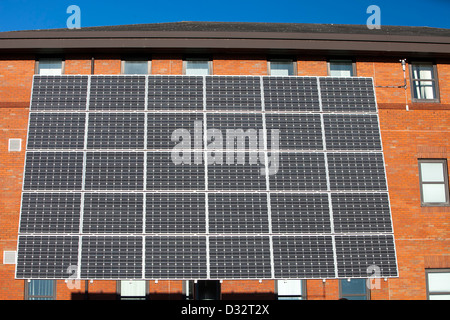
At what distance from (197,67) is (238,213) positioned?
6.21 meters

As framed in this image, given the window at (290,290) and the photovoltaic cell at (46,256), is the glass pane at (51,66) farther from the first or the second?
the window at (290,290)

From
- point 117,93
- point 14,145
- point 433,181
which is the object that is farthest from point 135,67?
point 433,181

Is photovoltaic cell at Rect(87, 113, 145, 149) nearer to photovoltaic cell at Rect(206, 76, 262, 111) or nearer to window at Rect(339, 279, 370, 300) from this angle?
photovoltaic cell at Rect(206, 76, 262, 111)

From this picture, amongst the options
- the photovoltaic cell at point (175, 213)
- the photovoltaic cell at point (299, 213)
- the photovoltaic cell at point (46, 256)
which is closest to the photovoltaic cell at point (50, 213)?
the photovoltaic cell at point (46, 256)

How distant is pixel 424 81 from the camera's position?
49.2 ft

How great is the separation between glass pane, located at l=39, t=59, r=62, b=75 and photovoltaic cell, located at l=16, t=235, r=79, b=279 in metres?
6.48

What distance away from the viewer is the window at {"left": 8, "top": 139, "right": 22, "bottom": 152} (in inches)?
545

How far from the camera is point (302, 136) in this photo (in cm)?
1105

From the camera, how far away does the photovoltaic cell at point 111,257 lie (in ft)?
32.1

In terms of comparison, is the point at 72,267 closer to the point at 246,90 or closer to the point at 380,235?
the point at 246,90

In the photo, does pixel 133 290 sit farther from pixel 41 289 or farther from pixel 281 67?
pixel 281 67

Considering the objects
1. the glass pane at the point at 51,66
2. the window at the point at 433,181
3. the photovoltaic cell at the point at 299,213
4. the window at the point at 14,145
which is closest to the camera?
the photovoltaic cell at the point at 299,213

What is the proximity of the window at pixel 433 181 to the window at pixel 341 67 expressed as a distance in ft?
12.1

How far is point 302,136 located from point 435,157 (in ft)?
19.2
